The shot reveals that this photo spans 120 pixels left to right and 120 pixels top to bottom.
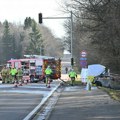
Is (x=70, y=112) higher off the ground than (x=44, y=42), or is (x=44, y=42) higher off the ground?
(x=44, y=42)

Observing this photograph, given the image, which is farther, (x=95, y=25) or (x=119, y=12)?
(x=95, y=25)

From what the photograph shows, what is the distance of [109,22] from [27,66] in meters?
25.6

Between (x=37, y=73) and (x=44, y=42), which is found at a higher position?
(x=44, y=42)

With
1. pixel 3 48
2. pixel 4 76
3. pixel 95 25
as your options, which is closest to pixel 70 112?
pixel 95 25

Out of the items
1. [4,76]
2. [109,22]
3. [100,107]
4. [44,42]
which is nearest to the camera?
[100,107]

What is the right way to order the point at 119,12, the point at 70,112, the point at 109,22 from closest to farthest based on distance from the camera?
the point at 70,112 → the point at 119,12 → the point at 109,22

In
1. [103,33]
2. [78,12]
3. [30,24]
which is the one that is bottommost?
[103,33]

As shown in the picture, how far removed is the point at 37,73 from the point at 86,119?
36485 mm

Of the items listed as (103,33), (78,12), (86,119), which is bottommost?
(86,119)

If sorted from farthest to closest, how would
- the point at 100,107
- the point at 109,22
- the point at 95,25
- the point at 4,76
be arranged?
the point at 4,76, the point at 95,25, the point at 109,22, the point at 100,107

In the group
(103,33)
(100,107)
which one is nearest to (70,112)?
(100,107)

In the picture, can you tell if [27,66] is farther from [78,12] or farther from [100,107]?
[100,107]

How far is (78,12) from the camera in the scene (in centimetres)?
4009

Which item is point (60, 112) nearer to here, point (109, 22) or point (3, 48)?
point (109, 22)
